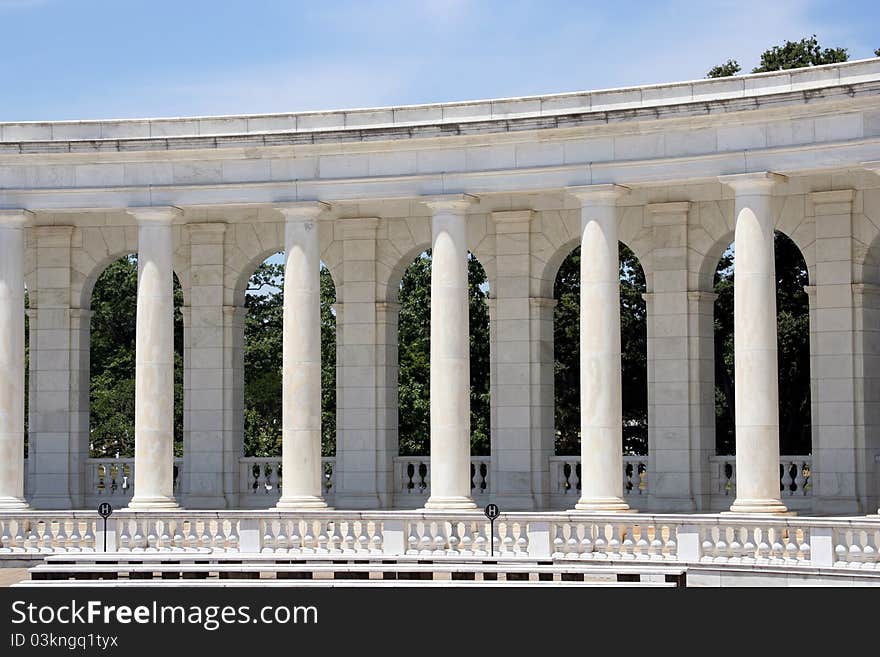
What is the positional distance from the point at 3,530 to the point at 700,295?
62.3 metres

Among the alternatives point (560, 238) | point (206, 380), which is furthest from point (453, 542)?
point (206, 380)

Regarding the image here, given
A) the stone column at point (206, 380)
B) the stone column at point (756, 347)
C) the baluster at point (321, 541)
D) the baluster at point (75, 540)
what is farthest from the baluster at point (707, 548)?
the stone column at point (206, 380)

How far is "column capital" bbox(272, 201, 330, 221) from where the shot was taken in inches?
5669

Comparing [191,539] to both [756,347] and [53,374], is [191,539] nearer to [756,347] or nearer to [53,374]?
[53,374]

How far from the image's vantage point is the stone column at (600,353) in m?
136

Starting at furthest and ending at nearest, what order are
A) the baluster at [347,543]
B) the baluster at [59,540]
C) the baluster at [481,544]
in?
1. the baluster at [59,540]
2. the baluster at [347,543]
3. the baluster at [481,544]

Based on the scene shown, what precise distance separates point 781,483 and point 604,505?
21806mm

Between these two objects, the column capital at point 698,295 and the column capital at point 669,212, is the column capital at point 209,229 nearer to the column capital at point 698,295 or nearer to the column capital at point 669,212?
the column capital at point 669,212

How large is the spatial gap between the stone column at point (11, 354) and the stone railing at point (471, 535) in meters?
12.2

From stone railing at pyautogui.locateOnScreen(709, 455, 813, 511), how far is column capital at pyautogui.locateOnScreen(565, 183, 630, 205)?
26188mm

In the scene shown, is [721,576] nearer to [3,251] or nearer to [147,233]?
[147,233]

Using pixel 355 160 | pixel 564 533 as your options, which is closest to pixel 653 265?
pixel 355 160

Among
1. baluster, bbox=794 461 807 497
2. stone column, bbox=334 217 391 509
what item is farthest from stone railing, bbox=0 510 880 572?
stone column, bbox=334 217 391 509

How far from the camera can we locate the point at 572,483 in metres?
154
